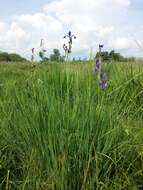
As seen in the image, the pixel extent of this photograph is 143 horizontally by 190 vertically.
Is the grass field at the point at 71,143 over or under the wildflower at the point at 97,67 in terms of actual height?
under

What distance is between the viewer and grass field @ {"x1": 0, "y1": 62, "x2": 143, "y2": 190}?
290 centimetres

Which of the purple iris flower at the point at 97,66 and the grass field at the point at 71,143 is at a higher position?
the purple iris flower at the point at 97,66

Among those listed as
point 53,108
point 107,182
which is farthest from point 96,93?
point 107,182

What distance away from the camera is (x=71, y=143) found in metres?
2.94

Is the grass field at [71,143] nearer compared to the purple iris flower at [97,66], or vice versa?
the grass field at [71,143]

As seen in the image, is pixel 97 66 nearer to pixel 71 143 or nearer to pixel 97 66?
pixel 97 66

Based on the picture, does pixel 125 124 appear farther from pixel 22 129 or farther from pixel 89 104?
pixel 22 129

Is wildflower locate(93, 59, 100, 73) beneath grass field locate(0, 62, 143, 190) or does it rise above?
above

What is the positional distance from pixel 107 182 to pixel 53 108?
1.92ft

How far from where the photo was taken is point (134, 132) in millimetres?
3328

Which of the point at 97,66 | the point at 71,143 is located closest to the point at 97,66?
the point at 97,66

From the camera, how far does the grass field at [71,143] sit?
A: 290 centimetres

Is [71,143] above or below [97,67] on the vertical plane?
below

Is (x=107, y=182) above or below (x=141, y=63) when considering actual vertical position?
below
